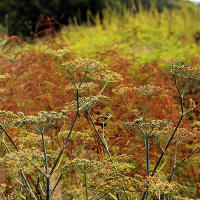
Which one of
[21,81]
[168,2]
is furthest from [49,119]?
[168,2]

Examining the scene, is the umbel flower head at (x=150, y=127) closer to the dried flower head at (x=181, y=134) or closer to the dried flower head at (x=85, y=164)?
the dried flower head at (x=181, y=134)

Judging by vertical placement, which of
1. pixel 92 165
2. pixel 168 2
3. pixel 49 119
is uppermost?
pixel 49 119

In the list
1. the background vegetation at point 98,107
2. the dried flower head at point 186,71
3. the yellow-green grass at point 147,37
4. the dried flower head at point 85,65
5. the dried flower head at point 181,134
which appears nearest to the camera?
the dried flower head at point 85,65

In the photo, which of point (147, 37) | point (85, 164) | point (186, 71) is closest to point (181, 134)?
point (186, 71)

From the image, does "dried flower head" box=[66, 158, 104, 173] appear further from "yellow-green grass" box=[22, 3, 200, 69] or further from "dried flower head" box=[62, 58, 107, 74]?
"yellow-green grass" box=[22, 3, 200, 69]

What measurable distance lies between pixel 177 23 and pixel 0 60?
6.88 meters

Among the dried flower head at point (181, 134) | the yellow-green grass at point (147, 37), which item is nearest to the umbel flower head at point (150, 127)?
the dried flower head at point (181, 134)

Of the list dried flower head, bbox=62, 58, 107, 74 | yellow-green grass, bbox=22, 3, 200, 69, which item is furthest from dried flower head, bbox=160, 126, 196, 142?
yellow-green grass, bbox=22, 3, 200, 69

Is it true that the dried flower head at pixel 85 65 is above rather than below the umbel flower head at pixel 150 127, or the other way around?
above

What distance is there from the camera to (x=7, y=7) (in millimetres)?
17234

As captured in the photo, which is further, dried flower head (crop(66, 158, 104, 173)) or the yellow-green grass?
the yellow-green grass

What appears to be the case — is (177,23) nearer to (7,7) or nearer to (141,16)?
(141,16)

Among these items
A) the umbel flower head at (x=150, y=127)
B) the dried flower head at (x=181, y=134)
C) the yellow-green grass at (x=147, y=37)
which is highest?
the umbel flower head at (x=150, y=127)

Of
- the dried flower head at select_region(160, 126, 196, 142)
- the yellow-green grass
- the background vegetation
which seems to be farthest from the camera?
the yellow-green grass
